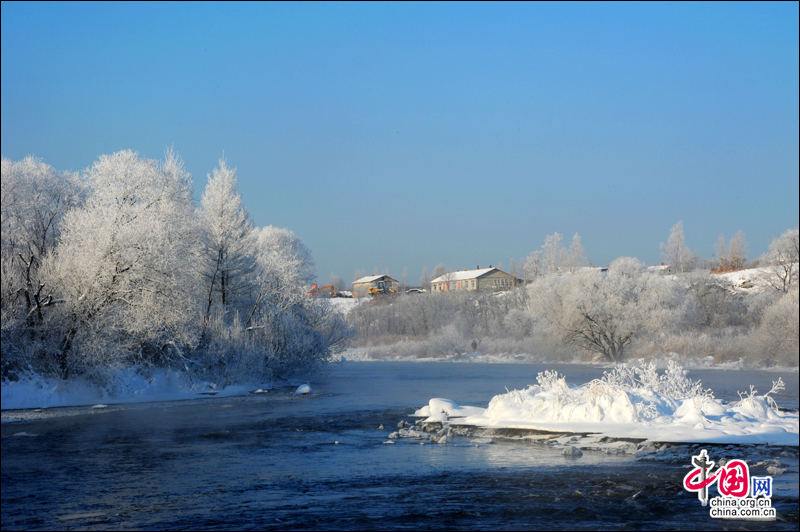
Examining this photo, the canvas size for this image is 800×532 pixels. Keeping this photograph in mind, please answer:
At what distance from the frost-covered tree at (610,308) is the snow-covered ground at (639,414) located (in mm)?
29331

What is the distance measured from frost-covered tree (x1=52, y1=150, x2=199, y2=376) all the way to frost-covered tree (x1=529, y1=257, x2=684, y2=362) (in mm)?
30238

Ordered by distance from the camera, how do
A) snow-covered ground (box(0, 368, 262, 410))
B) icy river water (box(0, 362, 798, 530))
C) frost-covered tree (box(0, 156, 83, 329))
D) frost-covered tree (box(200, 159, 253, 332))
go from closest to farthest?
1. icy river water (box(0, 362, 798, 530))
2. snow-covered ground (box(0, 368, 262, 410))
3. frost-covered tree (box(0, 156, 83, 329))
4. frost-covered tree (box(200, 159, 253, 332))

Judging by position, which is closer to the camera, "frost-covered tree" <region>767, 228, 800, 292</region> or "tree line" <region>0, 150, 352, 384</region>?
"tree line" <region>0, 150, 352, 384</region>

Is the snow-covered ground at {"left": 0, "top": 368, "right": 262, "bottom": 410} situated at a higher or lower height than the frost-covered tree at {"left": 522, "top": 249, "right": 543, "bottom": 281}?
lower

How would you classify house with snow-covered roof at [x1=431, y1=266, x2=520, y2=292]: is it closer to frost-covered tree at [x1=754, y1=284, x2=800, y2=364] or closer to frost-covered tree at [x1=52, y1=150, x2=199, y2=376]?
frost-covered tree at [x1=754, y1=284, x2=800, y2=364]

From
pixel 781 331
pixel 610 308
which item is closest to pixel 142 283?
pixel 781 331

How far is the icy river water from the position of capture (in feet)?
28.3

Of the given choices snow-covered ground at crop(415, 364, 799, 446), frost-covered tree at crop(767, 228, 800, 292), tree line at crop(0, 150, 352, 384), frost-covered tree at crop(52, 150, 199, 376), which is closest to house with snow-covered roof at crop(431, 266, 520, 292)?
frost-covered tree at crop(767, 228, 800, 292)

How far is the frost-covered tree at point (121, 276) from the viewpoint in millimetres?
24281

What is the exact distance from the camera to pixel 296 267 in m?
36.5

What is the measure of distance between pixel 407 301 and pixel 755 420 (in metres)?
62.6

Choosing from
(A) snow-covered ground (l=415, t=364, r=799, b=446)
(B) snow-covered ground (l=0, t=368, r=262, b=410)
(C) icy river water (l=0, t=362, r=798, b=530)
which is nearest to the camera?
(C) icy river water (l=0, t=362, r=798, b=530)

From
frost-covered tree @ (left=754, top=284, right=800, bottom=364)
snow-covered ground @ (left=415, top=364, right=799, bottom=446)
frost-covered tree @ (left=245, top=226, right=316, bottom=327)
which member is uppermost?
frost-covered tree @ (left=245, top=226, right=316, bottom=327)

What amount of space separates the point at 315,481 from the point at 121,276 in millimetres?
17275
